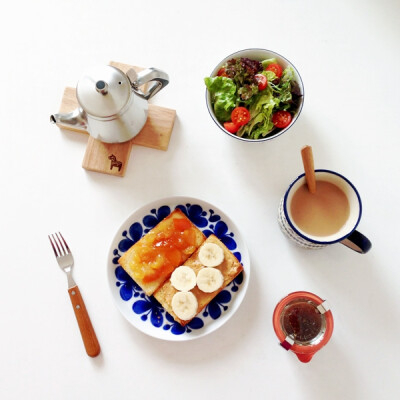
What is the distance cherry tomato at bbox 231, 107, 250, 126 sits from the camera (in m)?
1.24

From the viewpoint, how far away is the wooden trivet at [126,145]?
1365mm

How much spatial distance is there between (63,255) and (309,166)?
84cm

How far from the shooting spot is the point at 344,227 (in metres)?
1.23

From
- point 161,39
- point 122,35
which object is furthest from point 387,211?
point 122,35

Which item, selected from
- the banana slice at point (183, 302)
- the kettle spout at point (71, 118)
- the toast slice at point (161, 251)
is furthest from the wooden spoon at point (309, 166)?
the kettle spout at point (71, 118)

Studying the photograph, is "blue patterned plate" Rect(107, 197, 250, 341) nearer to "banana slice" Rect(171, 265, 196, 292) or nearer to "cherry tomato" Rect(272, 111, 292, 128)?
"banana slice" Rect(171, 265, 196, 292)

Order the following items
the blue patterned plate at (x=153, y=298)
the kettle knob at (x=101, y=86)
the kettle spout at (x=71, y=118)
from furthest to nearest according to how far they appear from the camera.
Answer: the blue patterned plate at (x=153, y=298)
the kettle spout at (x=71, y=118)
the kettle knob at (x=101, y=86)

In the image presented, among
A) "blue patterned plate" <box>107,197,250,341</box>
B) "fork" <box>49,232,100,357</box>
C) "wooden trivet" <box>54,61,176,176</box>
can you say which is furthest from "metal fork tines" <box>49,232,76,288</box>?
"wooden trivet" <box>54,61,176,176</box>

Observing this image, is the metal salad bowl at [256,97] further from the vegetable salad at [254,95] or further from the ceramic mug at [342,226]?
the ceramic mug at [342,226]

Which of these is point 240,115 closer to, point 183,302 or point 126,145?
point 126,145

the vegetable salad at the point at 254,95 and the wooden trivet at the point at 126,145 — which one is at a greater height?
the vegetable salad at the point at 254,95

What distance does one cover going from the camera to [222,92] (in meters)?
1.26

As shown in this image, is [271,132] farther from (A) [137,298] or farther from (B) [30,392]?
(B) [30,392]

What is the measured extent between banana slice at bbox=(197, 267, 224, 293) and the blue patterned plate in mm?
62
